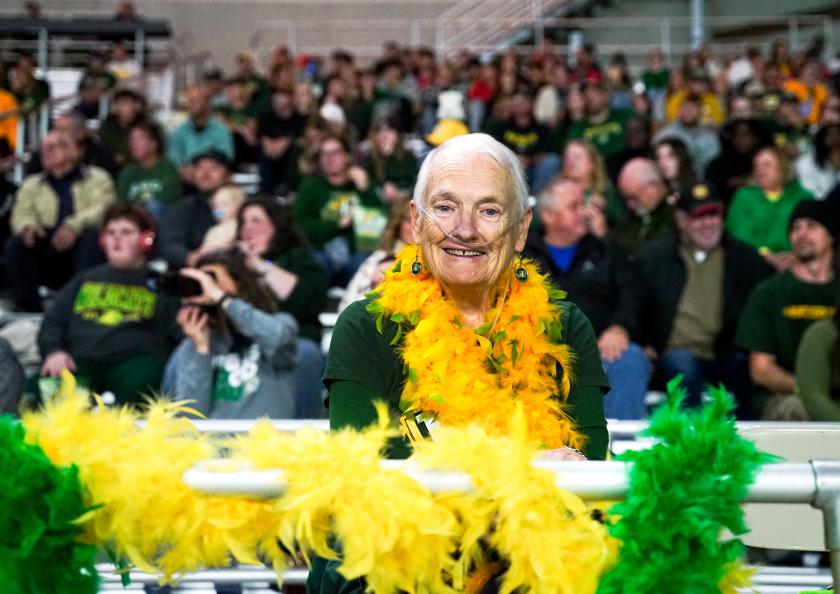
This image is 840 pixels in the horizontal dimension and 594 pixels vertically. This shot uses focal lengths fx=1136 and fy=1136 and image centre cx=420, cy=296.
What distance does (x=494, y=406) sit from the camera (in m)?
2.25

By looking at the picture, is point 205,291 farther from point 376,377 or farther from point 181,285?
point 376,377

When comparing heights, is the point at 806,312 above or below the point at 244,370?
above

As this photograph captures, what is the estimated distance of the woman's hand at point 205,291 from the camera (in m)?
4.32

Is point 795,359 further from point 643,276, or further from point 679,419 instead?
point 679,419

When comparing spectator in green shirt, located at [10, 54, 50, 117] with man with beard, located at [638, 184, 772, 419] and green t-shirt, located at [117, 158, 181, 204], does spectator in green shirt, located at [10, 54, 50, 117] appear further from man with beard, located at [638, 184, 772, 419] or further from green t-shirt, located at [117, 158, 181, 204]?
man with beard, located at [638, 184, 772, 419]

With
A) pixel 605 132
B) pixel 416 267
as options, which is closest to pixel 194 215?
pixel 605 132

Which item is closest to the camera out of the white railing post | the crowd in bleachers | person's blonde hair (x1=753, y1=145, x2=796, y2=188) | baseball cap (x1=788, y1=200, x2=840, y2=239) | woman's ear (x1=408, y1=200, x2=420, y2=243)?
woman's ear (x1=408, y1=200, x2=420, y2=243)

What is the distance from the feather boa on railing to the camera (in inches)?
56.8

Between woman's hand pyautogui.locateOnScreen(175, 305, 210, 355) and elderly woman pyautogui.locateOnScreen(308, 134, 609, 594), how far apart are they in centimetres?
199

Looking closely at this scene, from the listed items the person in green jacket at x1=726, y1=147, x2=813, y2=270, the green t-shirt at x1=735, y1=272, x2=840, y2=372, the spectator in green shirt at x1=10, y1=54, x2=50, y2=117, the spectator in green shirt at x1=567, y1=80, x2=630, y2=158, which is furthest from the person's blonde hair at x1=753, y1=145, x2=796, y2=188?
the spectator in green shirt at x1=10, y1=54, x2=50, y2=117

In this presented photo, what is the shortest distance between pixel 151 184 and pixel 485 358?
5.94 metres

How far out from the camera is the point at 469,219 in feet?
7.56

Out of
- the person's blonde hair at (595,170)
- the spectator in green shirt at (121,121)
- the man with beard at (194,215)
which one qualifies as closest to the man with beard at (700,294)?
the person's blonde hair at (595,170)

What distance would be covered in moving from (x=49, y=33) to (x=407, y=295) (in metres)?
14.8
